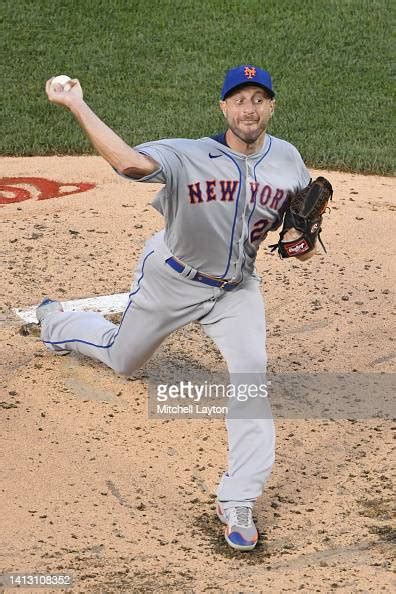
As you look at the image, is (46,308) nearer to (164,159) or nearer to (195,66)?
(164,159)

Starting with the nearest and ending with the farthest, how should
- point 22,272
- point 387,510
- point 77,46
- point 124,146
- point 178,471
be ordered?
point 124,146 < point 387,510 < point 178,471 < point 22,272 < point 77,46

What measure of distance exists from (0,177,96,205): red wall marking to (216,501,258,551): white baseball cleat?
14.4 ft

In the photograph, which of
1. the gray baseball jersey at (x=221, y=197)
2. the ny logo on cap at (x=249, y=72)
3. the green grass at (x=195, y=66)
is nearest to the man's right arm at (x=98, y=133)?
the gray baseball jersey at (x=221, y=197)

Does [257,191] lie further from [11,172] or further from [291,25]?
[291,25]

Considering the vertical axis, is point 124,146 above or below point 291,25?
above

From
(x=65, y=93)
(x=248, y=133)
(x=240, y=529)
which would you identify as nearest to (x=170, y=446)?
(x=240, y=529)

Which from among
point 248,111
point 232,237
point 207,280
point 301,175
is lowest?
point 207,280

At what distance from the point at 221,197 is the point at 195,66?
6690 mm

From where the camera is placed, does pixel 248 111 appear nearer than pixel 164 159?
No

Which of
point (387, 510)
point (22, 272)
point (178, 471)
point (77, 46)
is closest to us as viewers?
point (387, 510)

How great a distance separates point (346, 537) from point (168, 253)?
5.03 ft

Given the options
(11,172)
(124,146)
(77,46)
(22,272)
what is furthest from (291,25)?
(124,146)

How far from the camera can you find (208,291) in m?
5.54

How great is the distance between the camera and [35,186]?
9234mm
